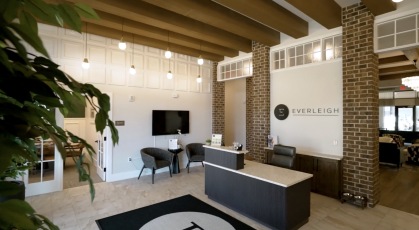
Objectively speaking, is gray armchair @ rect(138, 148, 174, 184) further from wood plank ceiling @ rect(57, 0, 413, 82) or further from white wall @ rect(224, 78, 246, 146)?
white wall @ rect(224, 78, 246, 146)

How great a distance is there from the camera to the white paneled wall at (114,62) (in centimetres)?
464

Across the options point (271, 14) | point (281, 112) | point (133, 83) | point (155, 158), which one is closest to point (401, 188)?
point (281, 112)

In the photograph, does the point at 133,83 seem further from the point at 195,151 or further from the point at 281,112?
the point at 281,112

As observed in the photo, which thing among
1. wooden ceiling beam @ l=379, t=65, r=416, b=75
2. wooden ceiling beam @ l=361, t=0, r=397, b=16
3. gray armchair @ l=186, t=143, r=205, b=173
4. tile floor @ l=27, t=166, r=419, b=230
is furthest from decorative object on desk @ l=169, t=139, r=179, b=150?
wooden ceiling beam @ l=379, t=65, r=416, b=75

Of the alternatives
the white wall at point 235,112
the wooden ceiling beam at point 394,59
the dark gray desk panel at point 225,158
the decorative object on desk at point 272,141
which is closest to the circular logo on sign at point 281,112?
the decorative object on desk at point 272,141

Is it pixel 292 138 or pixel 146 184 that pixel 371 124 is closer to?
pixel 292 138

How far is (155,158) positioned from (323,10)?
502cm

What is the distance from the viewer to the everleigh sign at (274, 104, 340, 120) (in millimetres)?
4430

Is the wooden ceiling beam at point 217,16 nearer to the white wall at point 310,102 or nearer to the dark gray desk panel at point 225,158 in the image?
the white wall at point 310,102

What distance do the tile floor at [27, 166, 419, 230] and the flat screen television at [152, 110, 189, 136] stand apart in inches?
58.1

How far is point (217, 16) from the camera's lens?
3.91 metres

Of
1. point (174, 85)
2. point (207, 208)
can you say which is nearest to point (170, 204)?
point (207, 208)

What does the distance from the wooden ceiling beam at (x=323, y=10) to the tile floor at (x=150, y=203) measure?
11.3 feet

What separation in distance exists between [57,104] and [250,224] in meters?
3.40
